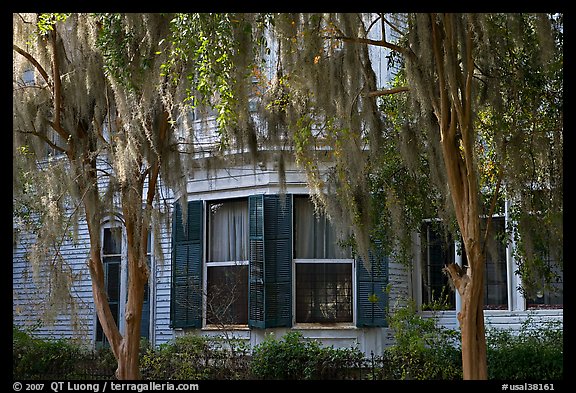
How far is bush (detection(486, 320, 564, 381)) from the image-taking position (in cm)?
1066

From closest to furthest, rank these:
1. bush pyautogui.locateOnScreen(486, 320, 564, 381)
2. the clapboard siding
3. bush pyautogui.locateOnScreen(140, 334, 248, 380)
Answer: bush pyautogui.locateOnScreen(486, 320, 564, 381) → bush pyautogui.locateOnScreen(140, 334, 248, 380) → the clapboard siding

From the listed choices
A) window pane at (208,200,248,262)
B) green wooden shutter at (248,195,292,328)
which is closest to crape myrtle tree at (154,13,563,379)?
green wooden shutter at (248,195,292,328)

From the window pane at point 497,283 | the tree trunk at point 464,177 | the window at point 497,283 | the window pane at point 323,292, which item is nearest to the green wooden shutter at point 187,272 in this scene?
the window pane at point 323,292

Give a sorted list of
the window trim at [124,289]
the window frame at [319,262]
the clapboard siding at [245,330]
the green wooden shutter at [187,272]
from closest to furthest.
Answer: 1. the clapboard siding at [245,330]
2. the window frame at [319,262]
3. the green wooden shutter at [187,272]
4. the window trim at [124,289]

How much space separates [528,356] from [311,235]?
4.11 m

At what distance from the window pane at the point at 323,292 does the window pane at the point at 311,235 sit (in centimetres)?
19

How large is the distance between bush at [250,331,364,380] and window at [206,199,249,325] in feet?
4.38

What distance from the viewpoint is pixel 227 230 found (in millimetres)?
13805

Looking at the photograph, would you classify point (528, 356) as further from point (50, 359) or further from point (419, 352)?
point (50, 359)

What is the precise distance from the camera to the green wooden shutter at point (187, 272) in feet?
44.4

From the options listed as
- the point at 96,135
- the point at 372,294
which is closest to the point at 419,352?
the point at 372,294

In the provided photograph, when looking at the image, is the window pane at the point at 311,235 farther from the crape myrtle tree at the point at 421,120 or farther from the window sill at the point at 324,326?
the crape myrtle tree at the point at 421,120

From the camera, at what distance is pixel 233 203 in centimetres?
1385

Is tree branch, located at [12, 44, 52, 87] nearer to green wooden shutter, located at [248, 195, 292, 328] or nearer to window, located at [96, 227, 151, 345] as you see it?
green wooden shutter, located at [248, 195, 292, 328]
